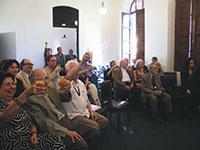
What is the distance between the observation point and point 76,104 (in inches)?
128

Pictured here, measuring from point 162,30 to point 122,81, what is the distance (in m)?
1.97

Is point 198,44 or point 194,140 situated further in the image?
point 198,44

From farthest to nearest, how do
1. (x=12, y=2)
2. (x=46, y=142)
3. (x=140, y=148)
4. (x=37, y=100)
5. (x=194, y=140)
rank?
1. (x=12, y=2)
2. (x=194, y=140)
3. (x=140, y=148)
4. (x=37, y=100)
5. (x=46, y=142)

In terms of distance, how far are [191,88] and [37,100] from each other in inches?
141

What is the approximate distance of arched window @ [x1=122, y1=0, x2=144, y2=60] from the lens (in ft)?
26.7

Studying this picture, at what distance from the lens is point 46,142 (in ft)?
8.17

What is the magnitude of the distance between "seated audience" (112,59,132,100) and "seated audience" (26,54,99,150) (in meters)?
2.71

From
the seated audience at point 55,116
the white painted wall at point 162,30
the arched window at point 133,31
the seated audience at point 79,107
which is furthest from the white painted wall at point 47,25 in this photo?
the seated audience at point 55,116

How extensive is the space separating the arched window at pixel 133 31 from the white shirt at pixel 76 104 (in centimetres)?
512

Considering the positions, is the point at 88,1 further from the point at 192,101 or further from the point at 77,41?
the point at 192,101

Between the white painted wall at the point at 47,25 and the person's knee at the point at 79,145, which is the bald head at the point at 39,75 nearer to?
the person's knee at the point at 79,145

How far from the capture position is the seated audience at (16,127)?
217 centimetres

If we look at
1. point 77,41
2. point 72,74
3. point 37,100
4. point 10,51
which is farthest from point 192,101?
point 10,51

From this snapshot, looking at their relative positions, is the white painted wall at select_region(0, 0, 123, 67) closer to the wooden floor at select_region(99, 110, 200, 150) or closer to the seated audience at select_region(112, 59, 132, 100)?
the seated audience at select_region(112, 59, 132, 100)
